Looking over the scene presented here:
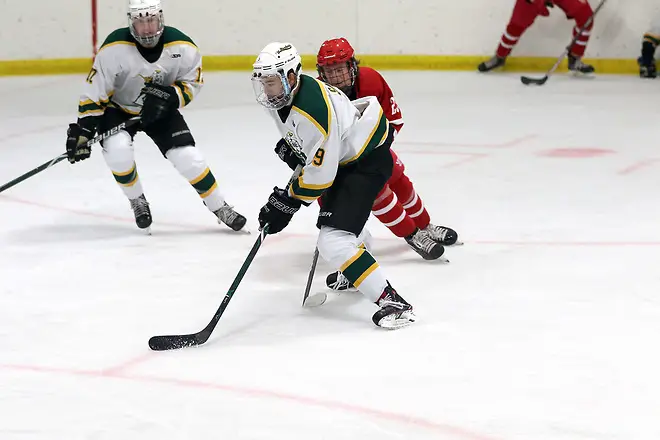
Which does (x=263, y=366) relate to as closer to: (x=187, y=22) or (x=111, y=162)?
(x=111, y=162)

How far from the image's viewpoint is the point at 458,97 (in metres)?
7.12

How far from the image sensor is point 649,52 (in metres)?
7.50

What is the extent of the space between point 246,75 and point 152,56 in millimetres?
4652

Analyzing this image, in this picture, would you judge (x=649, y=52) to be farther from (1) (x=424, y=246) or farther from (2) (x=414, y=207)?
(1) (x=424, y=246)

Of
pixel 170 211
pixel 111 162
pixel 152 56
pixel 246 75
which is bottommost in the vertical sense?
pixel 246 75

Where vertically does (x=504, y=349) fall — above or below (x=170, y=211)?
above

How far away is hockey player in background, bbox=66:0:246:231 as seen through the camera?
367 cm

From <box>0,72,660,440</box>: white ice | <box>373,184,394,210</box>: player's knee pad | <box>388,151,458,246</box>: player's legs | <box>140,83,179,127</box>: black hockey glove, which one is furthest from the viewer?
<box>140,83,179,127</box>: black hockey glove

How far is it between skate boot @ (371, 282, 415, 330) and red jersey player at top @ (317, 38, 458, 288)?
1.68 feet

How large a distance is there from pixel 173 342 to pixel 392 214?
0.99m

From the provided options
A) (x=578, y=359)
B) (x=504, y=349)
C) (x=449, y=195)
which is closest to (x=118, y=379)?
(x=504, y=349)

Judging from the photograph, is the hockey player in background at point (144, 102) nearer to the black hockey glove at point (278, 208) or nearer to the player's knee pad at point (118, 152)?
the player's knee pad at point (118, 152)

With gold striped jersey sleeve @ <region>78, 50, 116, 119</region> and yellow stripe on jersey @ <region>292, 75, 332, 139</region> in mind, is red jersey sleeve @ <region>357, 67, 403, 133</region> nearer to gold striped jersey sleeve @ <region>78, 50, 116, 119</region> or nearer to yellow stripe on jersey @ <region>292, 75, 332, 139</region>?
yellow stripe on jersey @ <region>292, 75, 332, 139</region>

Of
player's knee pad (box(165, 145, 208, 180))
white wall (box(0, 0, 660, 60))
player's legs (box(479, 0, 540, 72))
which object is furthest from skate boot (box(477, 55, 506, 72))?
player's knee pad (box(165, 145, 208, 180))
